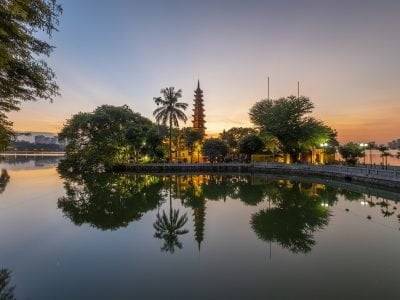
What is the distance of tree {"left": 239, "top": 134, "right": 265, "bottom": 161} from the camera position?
6222cm

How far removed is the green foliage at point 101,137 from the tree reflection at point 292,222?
35.7 m

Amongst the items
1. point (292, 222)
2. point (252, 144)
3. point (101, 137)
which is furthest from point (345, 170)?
point (101, 137)

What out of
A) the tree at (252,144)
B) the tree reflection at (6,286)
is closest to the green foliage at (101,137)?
the tree at (252,144)

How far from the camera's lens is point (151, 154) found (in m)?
59.2

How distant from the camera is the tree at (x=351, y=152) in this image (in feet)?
182

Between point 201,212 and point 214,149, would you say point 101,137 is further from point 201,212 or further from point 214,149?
point 201,212

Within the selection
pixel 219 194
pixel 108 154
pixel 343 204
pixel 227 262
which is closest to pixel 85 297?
pixel 227 262

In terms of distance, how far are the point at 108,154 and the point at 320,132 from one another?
3563 centimetres

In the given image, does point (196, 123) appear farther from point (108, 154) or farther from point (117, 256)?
point (117, 256)

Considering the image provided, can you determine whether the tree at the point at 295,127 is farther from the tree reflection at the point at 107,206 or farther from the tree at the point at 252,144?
the tree reflection at the point at 107,206

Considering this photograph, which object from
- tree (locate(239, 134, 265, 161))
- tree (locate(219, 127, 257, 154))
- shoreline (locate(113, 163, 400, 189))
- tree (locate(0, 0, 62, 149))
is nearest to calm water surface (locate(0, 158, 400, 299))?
tree (locate(0, 0, 62, 149))

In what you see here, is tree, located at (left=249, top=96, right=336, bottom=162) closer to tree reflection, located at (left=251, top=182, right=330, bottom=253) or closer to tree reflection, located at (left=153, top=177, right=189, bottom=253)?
tree reflection, located at (left=251, top=182, right=330, bottom=253)

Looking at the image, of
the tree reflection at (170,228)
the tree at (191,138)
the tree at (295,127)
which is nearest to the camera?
the tree reflection at (170,228)

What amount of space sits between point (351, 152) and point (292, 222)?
47811 millimetres
